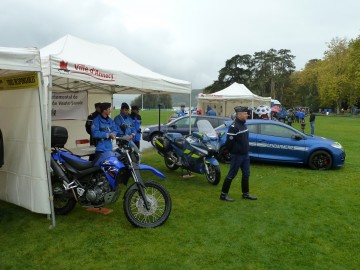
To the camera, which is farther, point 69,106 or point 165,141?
point 69,106

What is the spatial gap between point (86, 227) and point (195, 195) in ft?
8.07

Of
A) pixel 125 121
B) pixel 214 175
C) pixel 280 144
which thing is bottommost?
pixel 214 175

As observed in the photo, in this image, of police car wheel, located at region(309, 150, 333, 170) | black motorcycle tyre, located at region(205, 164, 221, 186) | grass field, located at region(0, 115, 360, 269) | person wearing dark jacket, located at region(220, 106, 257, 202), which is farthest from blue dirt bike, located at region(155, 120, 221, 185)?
police car wheel, located at region(309, 150, 333, 170)

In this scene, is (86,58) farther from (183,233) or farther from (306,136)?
(306,136)

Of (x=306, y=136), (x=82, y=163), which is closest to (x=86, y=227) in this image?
(x=82, y=163)

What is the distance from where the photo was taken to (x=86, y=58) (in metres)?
6.27

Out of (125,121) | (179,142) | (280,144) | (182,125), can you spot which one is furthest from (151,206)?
(182,125)

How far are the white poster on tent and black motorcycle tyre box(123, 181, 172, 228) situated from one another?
203 inches

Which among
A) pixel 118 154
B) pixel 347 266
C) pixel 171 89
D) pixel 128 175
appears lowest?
pixel 347 266

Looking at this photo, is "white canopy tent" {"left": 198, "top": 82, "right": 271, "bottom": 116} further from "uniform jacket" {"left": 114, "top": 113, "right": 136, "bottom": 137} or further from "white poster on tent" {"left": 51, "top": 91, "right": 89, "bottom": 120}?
"uniform jacket" {"left": 114, "top": 113, "right": 136, "bottom": 137}

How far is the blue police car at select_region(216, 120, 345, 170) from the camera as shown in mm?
9367

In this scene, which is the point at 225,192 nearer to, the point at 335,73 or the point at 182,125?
the point at 182,125

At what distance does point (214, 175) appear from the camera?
24.6 ft

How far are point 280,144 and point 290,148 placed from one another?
0.29 meters
